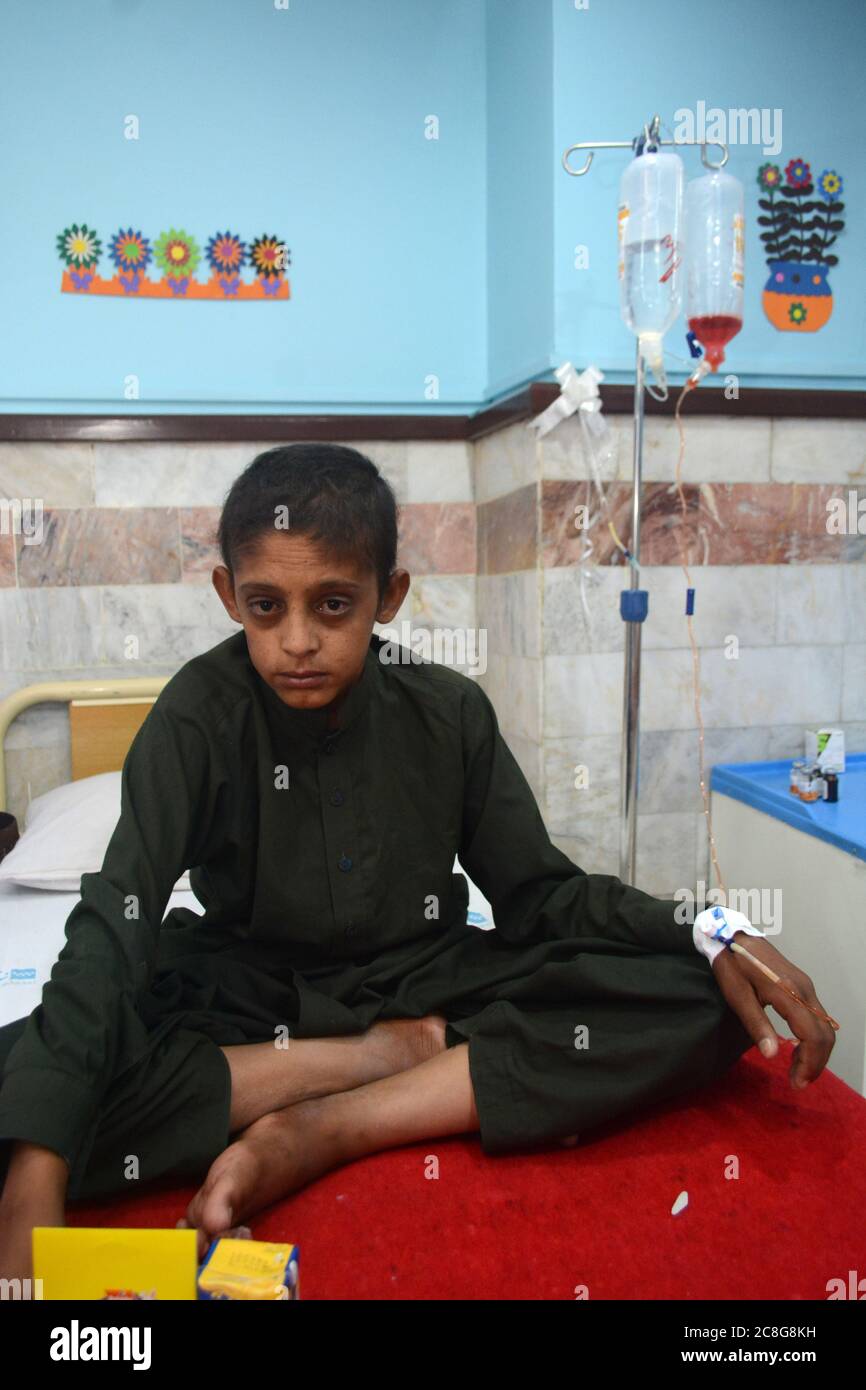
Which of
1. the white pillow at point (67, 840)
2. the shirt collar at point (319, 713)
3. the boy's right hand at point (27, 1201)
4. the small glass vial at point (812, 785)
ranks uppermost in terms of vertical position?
the shirt collar at point (319, 713)

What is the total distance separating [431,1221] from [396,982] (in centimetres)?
36

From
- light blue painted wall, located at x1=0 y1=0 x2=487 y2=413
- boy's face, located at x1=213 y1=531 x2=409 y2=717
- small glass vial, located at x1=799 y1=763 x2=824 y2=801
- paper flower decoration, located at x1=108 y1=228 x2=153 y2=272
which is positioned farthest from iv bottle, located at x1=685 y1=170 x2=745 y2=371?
paper flower decoration, located at x1=108 y1=228 x2=153 y2=272

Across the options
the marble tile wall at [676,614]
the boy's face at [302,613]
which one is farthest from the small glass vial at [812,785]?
the boy's face at [302,613]

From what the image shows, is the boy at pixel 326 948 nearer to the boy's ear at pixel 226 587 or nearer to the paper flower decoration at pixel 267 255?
the boy's ear at pixel 226 587

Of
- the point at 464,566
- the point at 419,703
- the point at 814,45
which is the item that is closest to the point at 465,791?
the point at 419,703

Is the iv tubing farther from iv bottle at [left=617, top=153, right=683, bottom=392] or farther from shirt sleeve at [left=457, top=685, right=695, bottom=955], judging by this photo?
shirt sleeve at [left=457, top=685, right=695, bottom=955]

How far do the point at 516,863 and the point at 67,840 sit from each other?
1.07 meters

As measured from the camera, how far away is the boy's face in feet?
3.88

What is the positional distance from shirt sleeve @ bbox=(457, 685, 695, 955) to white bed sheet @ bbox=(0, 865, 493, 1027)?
0.14 metres

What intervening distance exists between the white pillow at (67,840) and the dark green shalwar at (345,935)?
620 mm

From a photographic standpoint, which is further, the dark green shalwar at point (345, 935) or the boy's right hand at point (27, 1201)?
the dark green shalwar at point (345, 935)

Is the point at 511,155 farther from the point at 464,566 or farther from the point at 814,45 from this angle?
the point at 464,566

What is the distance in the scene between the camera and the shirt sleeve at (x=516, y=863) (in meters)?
1.32

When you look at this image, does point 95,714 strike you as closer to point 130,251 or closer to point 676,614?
point 130,251
